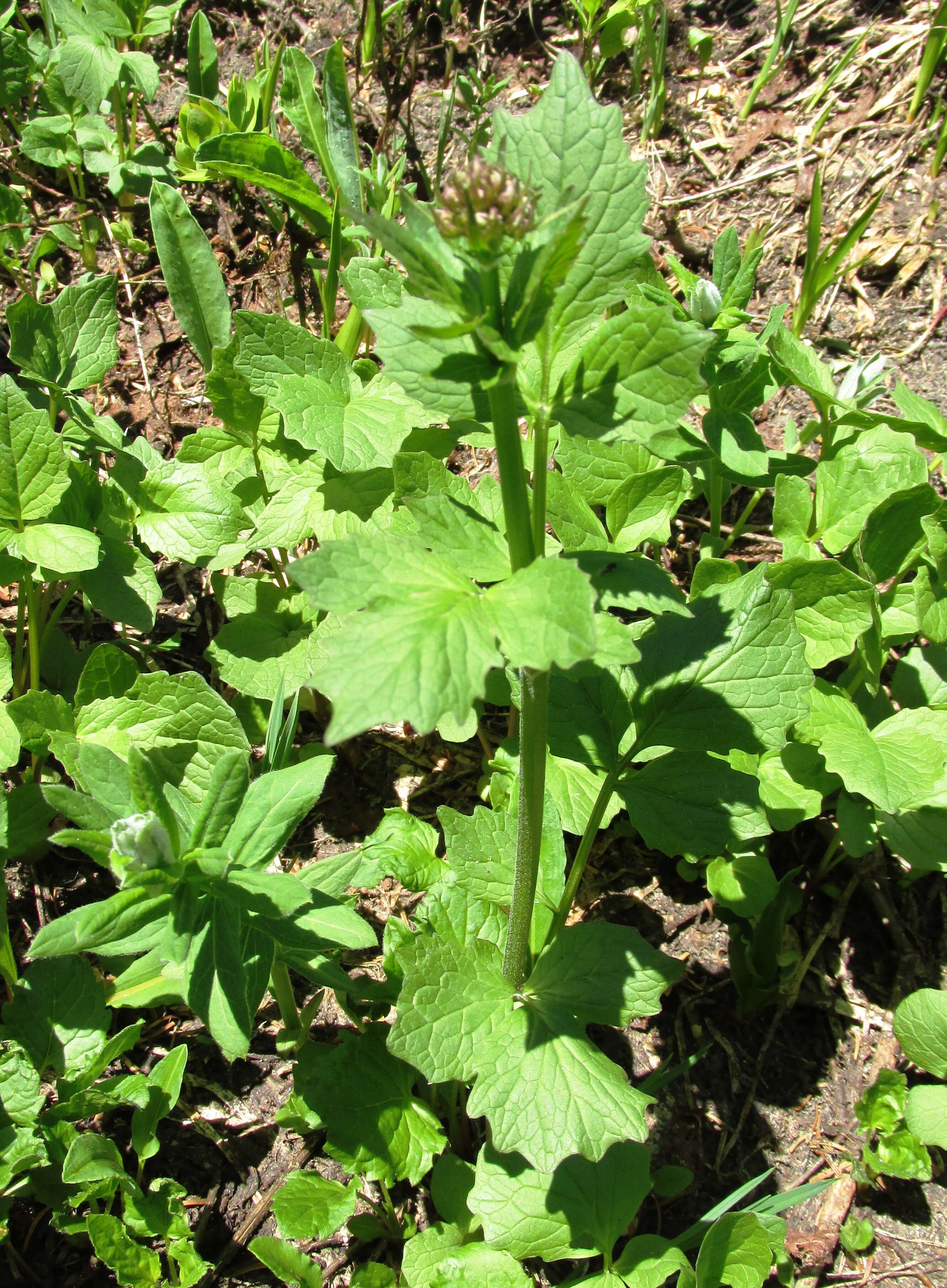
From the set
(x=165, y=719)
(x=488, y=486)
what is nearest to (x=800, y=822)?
(x=488, y=486)

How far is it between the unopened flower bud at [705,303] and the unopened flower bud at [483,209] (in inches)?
59.2

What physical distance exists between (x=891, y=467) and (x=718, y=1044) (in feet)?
5.44

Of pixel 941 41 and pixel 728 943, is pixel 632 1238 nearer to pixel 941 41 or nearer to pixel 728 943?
pixel 728 943

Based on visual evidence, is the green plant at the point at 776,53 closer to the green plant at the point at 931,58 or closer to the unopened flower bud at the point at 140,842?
the green plant at the point at 931,58

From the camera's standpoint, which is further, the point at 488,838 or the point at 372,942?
the point at 488,838

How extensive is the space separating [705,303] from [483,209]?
1.56m

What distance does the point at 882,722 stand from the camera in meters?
2.61

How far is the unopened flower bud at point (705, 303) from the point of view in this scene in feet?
8.28

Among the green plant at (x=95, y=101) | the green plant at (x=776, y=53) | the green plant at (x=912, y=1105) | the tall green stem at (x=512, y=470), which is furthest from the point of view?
the green plant at (x=776, y=53)

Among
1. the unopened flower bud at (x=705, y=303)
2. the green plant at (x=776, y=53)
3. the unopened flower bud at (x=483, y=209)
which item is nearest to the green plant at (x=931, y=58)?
the green plant at (x=776, y=53)

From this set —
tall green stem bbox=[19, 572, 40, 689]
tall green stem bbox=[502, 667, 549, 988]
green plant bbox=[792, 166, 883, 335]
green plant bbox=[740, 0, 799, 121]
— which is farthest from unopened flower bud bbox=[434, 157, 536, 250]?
green plant bbox=[740, 0, 799, 121]

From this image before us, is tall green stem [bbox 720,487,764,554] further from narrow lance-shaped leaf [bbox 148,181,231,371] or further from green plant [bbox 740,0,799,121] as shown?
green plant [bbox 740,0,799,121]

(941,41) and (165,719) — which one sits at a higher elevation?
(941,41)

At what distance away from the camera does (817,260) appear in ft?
10.8
